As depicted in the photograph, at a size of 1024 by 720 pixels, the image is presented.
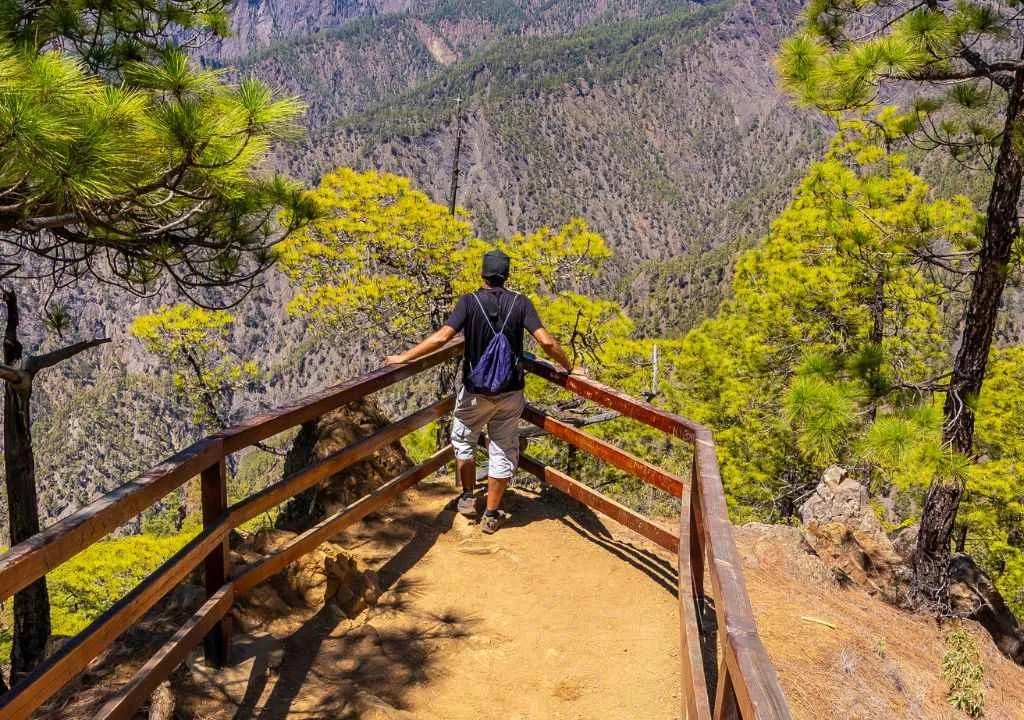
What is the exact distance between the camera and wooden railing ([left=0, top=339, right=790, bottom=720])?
2274 millimetres

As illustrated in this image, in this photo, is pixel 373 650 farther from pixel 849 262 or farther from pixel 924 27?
pixel 849 262

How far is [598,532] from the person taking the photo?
18.7ft

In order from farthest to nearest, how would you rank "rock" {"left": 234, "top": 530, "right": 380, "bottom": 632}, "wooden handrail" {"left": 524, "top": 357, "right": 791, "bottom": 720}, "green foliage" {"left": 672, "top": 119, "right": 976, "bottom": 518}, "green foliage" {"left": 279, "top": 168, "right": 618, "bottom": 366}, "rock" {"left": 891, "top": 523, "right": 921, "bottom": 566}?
"green foliage" {"left": 279, "top": 168, "right": 618, "bottom": 366}
"green foliage" {"left": 672, "top": 119, "right": 976, "bottom": 518}
"rock" {"left": 891, "top": 523, "right": 921, "bottom": 566}
"rock" {"left": 234, "top": 530, "right": 380, "bottom": 632}
"wooden handrail" {"left": 524, "top": 357, "right": 791, "bottom": 720}

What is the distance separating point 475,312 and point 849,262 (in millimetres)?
11018

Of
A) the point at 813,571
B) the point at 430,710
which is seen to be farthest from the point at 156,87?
the point at 813,571

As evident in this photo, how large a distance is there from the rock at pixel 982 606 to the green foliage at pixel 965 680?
4.59 ft

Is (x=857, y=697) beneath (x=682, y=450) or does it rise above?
above

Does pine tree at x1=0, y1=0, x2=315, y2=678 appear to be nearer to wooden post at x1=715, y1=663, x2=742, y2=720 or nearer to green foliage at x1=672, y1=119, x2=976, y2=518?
wooden post at x1=715, y1=663, x2=742, y2=720

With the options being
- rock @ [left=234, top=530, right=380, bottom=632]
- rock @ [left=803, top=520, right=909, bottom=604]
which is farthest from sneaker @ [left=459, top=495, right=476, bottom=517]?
rock @ [left=803, top=520, right=909, bottom=604]

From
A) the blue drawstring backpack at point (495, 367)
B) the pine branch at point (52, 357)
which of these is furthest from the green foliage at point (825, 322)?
the pine branch at point (52, 357)

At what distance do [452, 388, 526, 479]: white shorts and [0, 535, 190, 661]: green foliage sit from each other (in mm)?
13555

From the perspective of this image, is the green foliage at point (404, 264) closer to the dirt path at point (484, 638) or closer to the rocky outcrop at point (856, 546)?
the rocky outcrop at point (856, 546)

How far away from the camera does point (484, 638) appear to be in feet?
14.2

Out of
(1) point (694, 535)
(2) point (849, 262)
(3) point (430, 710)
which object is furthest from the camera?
(2) point (849, 262)
